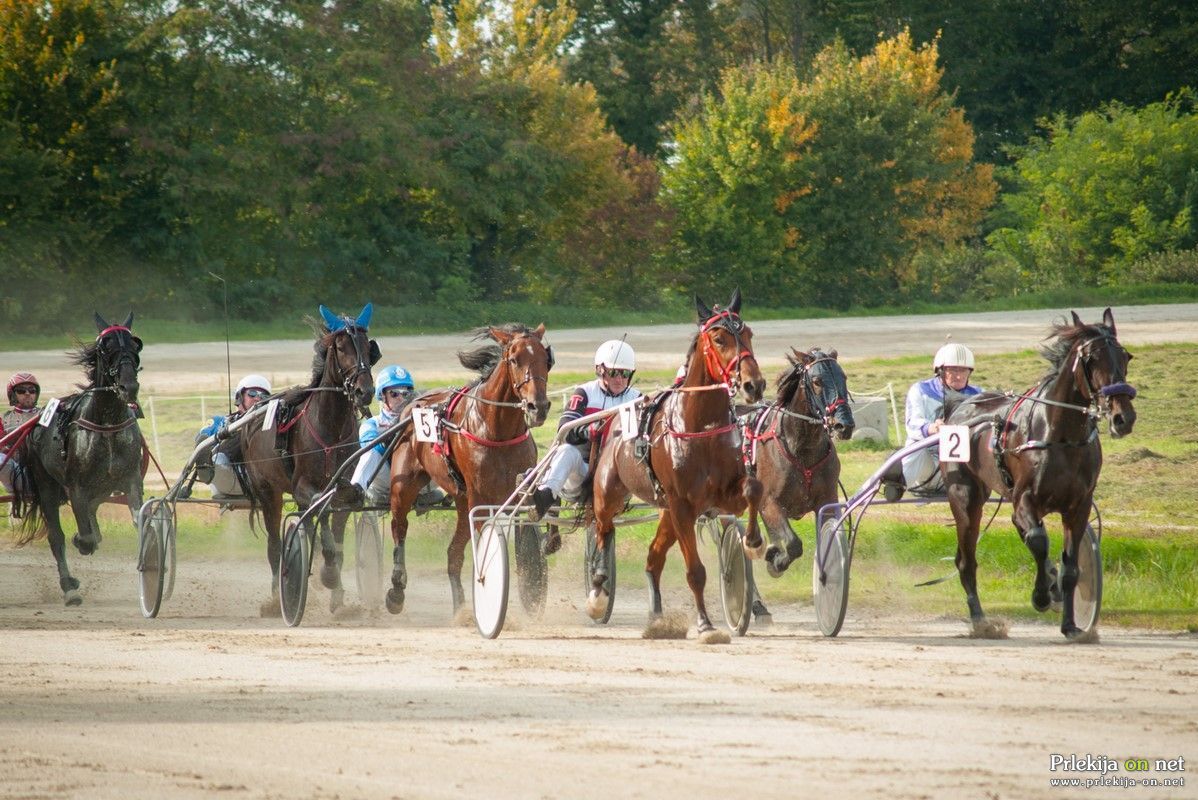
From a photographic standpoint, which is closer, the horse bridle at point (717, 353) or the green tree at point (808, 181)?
the horse bridle at point (717, 353)

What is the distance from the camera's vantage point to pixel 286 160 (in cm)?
3073

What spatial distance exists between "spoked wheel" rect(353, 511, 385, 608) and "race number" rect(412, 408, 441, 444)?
167 centimetres

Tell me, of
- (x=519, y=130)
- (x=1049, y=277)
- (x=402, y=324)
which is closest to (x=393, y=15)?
(x=519, y=130)

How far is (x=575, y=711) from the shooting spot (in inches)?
276

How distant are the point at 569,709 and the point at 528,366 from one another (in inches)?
129

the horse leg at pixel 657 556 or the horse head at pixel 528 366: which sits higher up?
the horse head at pixel 528 366

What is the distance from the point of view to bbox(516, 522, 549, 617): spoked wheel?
428 inches

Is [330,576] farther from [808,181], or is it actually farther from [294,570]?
[808,181]

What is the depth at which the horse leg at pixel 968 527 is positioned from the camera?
33.1 ft

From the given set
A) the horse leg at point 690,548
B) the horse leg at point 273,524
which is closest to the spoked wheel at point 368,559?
the horse leg at point 273,524

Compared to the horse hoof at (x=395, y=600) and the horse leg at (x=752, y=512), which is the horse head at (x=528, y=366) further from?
the horse hoof at (x=395, y=600)

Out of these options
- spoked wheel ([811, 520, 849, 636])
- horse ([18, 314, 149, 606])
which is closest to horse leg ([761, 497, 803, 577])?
spoked wheel ([811, 520, 849, 636])

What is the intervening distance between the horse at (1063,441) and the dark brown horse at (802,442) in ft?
4.24

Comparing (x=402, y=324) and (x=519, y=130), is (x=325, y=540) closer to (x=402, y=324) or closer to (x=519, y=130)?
(x=402, y=324)
